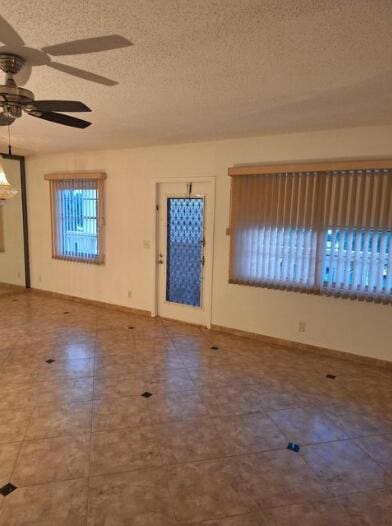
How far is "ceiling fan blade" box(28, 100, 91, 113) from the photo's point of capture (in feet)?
6.69

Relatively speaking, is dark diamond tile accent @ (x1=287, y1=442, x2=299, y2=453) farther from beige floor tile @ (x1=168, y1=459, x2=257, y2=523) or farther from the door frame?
the door frame

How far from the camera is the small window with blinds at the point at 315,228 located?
3510 millimetres

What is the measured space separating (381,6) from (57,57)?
181 centimetres

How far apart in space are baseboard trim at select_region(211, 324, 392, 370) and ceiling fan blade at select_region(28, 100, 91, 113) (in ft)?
11.0

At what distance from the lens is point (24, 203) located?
634cm

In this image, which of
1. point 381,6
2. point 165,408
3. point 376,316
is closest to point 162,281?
point 165,408

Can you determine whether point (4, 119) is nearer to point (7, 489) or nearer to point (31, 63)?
point (31, 63)

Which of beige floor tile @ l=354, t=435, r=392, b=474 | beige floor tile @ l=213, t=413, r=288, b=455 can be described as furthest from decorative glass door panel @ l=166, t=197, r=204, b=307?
beige floor tile @ l=354, t=435, r=392, b=474

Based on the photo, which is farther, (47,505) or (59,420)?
(59,420)

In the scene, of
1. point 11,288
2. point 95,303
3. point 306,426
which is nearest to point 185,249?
point 95,303

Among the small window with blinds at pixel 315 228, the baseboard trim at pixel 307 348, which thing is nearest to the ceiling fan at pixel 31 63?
the small window with blinds at pixel 315 228

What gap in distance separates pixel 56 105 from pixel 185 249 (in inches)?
117

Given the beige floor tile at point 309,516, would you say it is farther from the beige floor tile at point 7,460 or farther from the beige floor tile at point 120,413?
the beige floor tile at point 7,460

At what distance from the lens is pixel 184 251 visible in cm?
486
